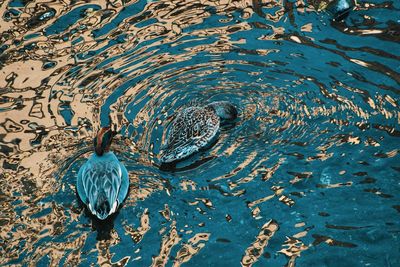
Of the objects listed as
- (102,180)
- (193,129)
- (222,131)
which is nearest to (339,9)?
(222,131)

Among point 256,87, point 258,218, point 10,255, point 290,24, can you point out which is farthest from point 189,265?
point 290,24

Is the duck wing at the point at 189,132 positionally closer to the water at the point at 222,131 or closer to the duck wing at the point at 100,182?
the water at the point at 222,131

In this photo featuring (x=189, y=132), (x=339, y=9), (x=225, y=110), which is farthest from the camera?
(x=339, y=9)

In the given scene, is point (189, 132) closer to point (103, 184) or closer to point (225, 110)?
point (225, 110)

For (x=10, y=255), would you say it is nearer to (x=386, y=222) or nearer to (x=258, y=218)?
(x=258, y=218)

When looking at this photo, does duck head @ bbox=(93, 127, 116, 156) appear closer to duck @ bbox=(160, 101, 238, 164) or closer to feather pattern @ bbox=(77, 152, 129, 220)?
feather pattern @ bbox=(77, 152, 129, 220)

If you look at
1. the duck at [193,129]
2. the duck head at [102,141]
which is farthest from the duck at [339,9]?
the duck head at [102,141]
